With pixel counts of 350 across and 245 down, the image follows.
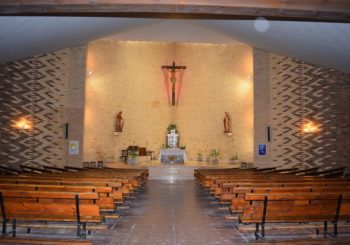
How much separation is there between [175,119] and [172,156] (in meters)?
3.15

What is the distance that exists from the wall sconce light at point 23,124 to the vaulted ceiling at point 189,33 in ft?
7.68

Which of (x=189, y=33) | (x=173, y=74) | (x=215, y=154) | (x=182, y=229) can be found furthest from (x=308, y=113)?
(x=182, y=229)

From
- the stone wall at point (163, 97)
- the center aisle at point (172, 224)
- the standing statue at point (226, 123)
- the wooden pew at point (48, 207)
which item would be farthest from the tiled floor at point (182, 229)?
the standing statue at point (226, 123)

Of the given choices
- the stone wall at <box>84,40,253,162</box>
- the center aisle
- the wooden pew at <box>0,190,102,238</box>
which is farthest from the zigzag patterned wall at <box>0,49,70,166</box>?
the wooden pew at <box>0,190,102,238</box>

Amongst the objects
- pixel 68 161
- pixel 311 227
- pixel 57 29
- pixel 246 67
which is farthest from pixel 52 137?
pixel 311 227

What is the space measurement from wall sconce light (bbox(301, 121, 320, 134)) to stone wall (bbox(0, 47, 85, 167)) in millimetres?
9166

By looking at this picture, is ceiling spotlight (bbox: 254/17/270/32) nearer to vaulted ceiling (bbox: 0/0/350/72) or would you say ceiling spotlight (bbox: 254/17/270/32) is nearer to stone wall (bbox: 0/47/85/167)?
vaulted ceiling (bbox: 0/0/350/72)

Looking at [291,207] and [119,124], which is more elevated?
[119,124]

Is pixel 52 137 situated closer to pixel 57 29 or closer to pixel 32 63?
pixel 32 63

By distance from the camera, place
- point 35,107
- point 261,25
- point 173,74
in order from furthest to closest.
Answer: point 173,74 < point 35,107 < point 261,25

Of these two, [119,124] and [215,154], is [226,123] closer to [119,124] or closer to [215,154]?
[215,154]

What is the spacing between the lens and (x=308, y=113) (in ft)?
40.7

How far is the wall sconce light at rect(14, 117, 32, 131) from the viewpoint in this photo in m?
11.8

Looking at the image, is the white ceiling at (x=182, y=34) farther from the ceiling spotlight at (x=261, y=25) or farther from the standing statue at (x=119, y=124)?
the standing statue at (x=119, y=124)
